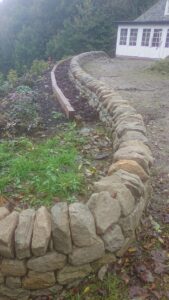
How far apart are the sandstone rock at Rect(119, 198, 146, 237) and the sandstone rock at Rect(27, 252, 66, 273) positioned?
22.5 inches

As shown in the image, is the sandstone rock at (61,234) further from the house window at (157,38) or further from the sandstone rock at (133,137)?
the house window at (157,38)

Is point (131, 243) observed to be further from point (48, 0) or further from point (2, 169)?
point (48, 0)

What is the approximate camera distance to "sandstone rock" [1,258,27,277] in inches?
92.2

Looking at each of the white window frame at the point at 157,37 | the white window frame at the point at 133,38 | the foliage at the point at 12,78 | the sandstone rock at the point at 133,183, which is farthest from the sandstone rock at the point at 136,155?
the white window frame at the point at 133,38

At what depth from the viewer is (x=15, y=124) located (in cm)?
499

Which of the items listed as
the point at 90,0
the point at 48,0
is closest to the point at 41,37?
the point at 48,0

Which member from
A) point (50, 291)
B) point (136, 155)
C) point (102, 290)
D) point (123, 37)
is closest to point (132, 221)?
point (102, 290)

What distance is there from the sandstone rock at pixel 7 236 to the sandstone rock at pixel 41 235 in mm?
167

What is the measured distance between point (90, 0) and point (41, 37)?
5.67m

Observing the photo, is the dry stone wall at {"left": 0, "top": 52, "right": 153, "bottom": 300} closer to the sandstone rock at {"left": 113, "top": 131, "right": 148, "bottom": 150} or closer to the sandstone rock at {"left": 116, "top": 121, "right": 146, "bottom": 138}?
the sandstone rock at {"left": 113, "top": 131, "right": 148, "bottom": 150}

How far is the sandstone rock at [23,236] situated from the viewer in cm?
225

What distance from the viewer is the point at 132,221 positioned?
2.65 meters

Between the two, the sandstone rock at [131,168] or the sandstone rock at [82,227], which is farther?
the sandstone rock at [131,168]

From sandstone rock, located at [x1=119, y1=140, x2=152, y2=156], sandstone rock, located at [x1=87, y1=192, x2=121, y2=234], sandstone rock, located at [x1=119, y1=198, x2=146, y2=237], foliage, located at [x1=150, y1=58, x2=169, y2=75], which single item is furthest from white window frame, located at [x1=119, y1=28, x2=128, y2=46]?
sandstone rock, located at [x1=87, y1=192, x2=121, y2=234]
